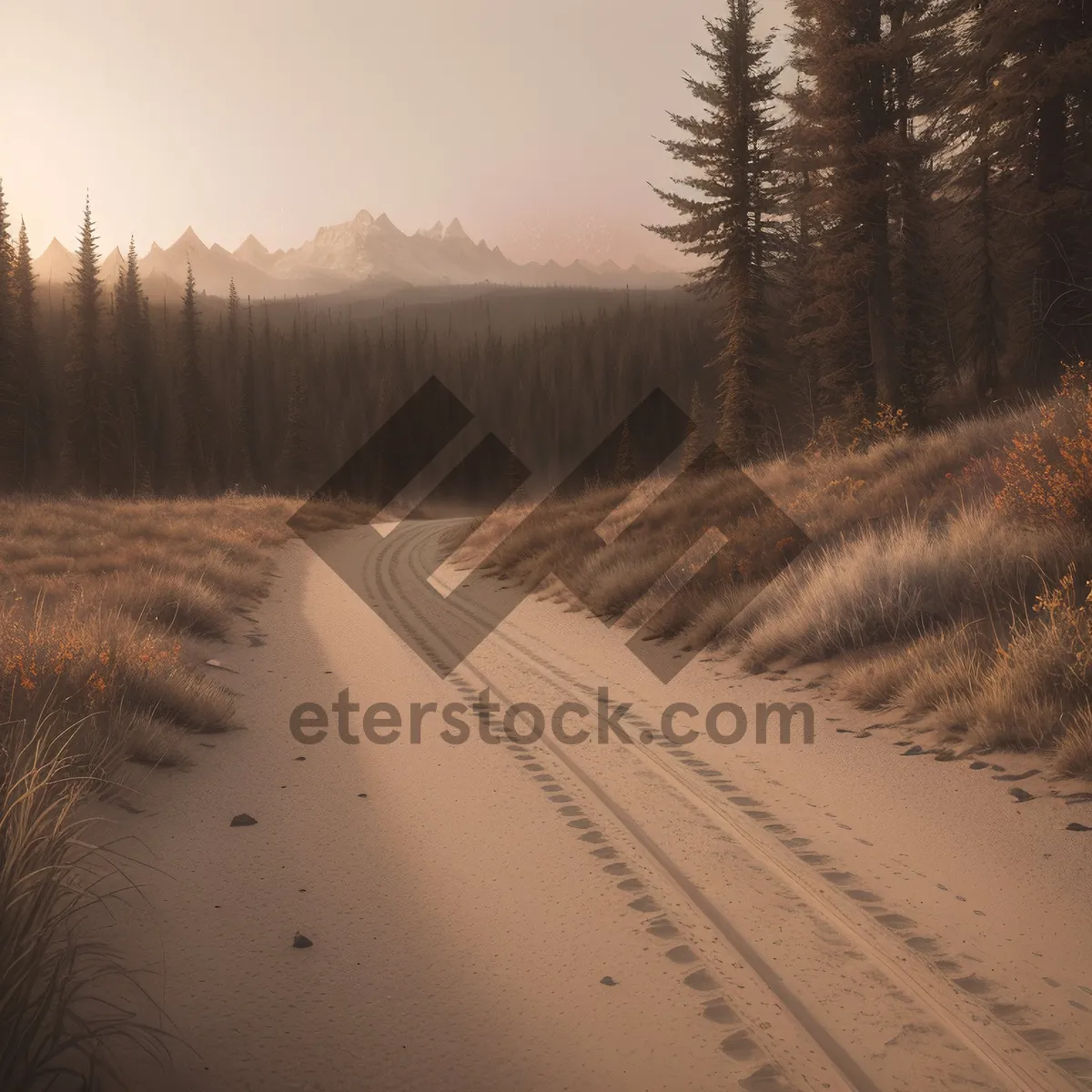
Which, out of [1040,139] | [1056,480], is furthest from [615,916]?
[1040,139]

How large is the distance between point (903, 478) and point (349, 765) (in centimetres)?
876

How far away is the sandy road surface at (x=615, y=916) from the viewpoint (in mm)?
2355

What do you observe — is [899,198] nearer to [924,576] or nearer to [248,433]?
[924,576]

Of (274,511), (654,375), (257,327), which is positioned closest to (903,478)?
(274,511)

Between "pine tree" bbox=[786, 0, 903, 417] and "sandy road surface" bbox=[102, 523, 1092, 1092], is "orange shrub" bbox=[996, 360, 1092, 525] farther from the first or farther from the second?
"pine tree" bbox=[786, 0, 903, 417]

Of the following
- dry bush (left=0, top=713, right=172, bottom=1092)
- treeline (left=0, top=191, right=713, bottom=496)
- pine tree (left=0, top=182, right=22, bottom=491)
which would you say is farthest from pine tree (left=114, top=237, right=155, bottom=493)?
dry bush (left=0, top=713, right=172, bottom=1092)

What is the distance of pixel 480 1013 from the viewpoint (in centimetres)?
259

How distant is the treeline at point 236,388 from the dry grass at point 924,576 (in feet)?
128

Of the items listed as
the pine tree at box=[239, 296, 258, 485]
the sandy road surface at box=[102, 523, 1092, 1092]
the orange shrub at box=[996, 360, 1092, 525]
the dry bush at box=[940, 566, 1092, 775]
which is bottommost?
the sandy road surface at box=[102, 523, 1092, 1092]

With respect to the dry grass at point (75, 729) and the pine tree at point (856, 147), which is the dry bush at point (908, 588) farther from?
the pine tree at point (856, 147)

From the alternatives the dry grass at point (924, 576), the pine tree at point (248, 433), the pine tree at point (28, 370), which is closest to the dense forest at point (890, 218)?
the dry grass at point (924, 576)

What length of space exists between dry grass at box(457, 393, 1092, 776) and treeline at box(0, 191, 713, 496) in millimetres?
39001

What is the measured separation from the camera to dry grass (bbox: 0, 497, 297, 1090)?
7.16 feet

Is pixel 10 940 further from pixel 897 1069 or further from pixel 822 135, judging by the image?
pixel 822 135
